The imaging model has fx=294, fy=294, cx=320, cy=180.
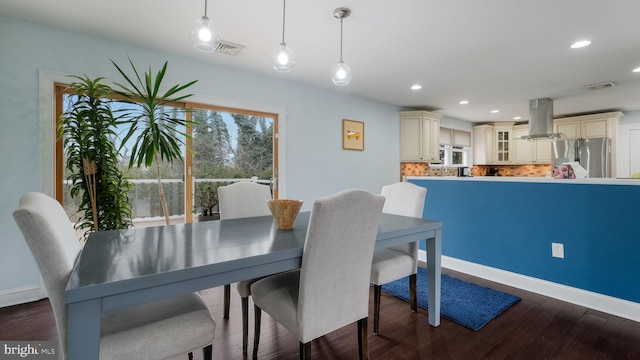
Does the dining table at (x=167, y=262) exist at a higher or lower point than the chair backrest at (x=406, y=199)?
lower

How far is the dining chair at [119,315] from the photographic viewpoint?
37.9 inches

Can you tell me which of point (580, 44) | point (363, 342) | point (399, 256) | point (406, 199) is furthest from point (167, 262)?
point (580, 44)

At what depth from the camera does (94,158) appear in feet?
8.20

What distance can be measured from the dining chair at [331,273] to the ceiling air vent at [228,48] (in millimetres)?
2353

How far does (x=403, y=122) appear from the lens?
5.77 m

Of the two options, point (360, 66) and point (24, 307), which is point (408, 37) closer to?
point (360, 66)

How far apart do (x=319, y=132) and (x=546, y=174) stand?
19.6ft

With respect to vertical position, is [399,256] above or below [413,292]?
above

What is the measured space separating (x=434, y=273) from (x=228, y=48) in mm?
2838

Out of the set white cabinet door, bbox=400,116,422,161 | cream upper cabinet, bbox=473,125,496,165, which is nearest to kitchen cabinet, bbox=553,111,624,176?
cream upper cabinet, bbox=473,125,496,165

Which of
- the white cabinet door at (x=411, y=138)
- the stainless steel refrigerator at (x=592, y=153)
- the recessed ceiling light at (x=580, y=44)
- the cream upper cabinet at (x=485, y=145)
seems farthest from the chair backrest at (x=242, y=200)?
the cream upper cabinet at (x=485, y=145)

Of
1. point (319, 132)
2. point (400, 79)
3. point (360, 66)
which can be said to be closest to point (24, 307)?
point (319, 132)

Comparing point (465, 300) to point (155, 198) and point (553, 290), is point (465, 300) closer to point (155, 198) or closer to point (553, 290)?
point (553, 290)

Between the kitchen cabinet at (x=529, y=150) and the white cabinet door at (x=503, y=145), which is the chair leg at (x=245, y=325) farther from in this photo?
the white cabinet door at (x=503, y=145)
